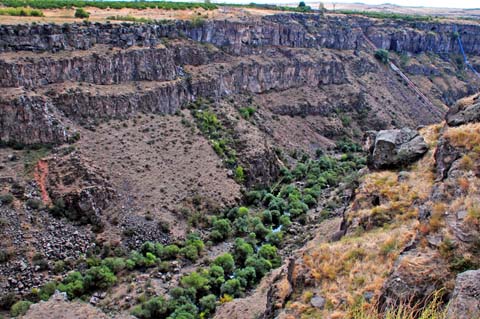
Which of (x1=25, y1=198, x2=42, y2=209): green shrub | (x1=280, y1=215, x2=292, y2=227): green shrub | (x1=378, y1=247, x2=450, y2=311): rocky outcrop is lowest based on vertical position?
(x1=280, y1=215, x2=292, y2=227): green shrub

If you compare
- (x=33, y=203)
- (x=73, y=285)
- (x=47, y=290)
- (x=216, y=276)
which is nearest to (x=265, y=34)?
(x=33, y=203)

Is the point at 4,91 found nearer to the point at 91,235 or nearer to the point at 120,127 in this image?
the point at 120,127

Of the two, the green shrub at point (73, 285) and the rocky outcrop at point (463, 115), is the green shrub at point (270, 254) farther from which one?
the rocky outcrop at point (463, 115)

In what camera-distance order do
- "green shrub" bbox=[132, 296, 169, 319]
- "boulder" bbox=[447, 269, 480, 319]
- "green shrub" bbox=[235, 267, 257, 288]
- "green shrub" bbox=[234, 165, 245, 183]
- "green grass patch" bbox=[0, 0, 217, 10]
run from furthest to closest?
"green grass patch" bbox=[0, 0, 217, 10] < "green shrub" bbox=[234, 165, 245, 183] < "green shrub" bbox=[235, 267, 257, 288] < "green shrub" bbox=[132, 296, 169, 319] < "boulder" bbox=[447, 269, 480, 319]

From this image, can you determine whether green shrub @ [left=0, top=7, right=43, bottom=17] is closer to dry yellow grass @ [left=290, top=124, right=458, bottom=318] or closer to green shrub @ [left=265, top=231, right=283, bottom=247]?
green shrub @ [left=265, top=231, right=283, bottom=247]

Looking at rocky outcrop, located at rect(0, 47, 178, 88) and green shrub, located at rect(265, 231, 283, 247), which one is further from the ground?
rocky outcrop, located at rect(0, 47, 178, 88)

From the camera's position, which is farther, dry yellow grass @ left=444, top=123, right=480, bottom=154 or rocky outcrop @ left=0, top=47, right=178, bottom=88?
rocky outcrop @ left=0, top=47, right=178, bottom=88

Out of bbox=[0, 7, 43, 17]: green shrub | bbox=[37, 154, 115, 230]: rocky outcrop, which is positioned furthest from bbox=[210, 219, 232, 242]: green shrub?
bbox=[0, 7, 43, 17]: green shrub
